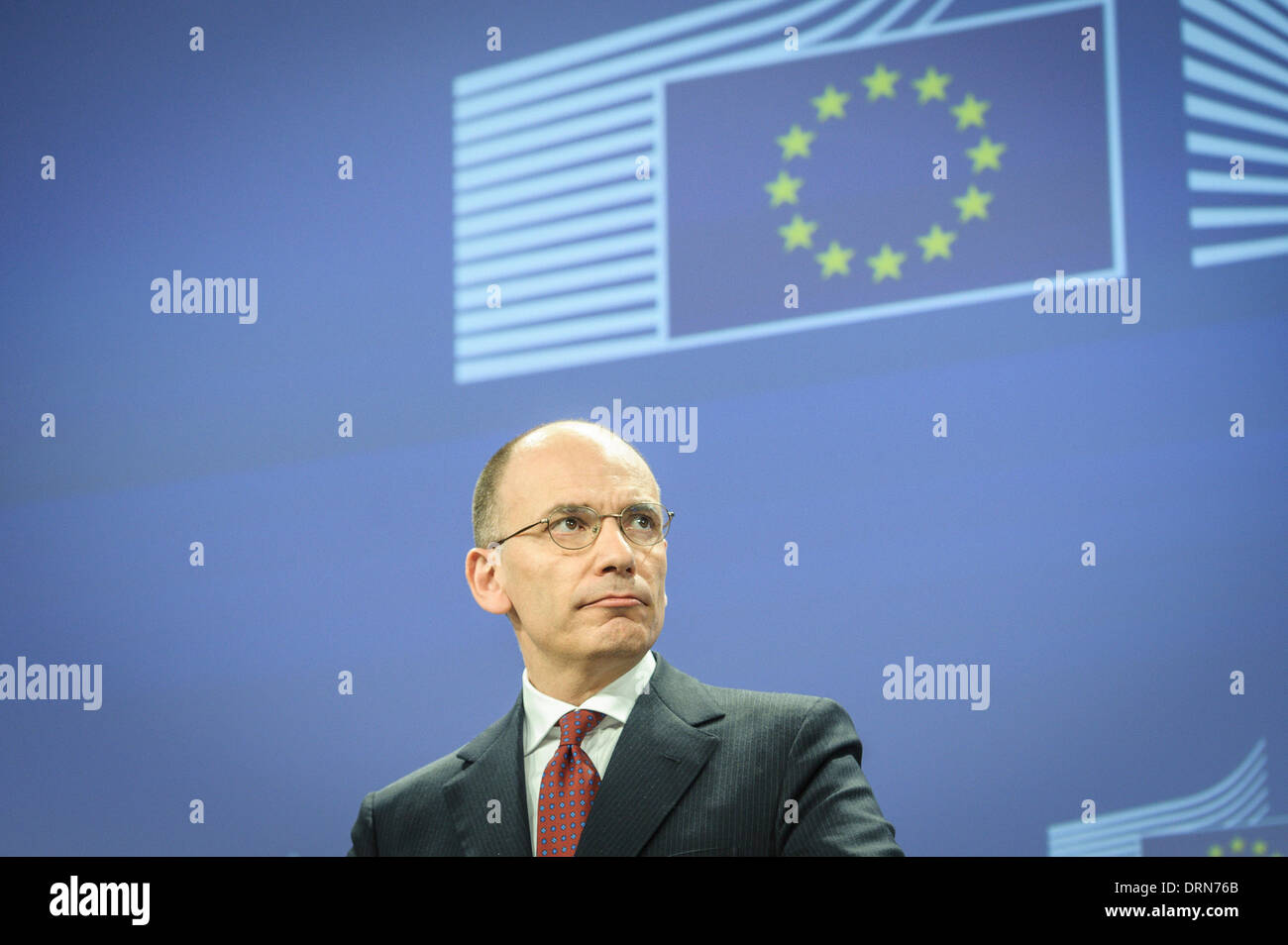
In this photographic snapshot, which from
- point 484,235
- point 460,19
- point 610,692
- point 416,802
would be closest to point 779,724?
point 610,692

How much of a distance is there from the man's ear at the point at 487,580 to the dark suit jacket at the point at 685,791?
0.23 metres

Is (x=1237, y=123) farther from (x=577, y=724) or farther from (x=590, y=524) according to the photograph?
(x=577, y=724)

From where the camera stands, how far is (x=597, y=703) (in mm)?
2068

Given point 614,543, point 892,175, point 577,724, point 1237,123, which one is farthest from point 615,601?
point 1237,123

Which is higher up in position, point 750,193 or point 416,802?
point 750,193

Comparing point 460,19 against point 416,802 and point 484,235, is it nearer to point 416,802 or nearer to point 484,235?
point 484,235

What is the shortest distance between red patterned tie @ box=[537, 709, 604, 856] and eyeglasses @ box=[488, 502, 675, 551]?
290 millimetres

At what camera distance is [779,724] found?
1961mm

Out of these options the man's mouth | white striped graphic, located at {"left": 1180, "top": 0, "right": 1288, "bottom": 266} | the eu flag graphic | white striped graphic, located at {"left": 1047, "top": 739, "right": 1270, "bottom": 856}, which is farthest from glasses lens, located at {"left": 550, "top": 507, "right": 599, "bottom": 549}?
white striped graphic, located at {"left": 1180, "top": 0, "right": 1288, "bottom": 266}

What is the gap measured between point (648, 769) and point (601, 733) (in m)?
0.15

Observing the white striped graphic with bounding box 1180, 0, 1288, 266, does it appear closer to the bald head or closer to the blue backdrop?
the blue backdrop

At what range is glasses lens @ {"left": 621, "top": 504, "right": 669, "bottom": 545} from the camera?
6.98 ft

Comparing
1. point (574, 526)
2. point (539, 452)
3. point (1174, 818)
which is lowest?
point (1174, 818)
